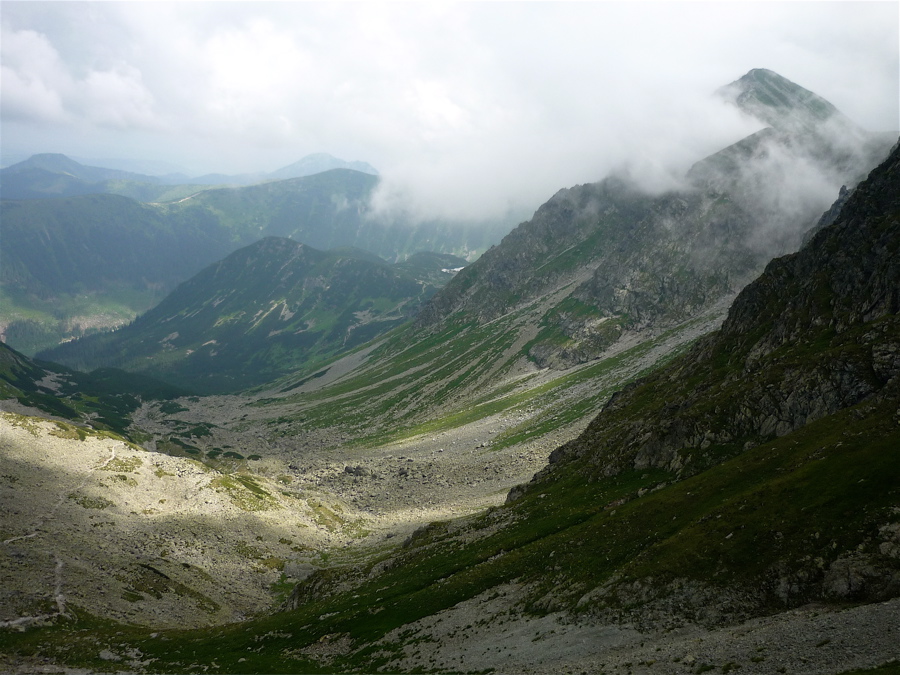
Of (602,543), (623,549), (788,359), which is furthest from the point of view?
(788,359)

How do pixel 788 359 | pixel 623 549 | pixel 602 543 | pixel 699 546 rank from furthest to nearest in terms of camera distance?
pixel 788 359, pixel 602 543, pixel 623 549, pixel 699 546

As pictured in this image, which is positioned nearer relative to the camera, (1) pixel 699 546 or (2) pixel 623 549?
(1) pixel 699 546

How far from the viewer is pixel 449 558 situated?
71.7 metres

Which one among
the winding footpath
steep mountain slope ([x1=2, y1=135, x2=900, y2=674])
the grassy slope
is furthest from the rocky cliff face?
the winding footpath

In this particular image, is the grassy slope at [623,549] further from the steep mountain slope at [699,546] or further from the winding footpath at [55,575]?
the winding footpath at [55,575]

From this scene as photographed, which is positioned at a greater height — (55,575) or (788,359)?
(788,359)

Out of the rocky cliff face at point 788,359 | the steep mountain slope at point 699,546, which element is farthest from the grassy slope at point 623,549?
the rocky cliff face at point 788,359

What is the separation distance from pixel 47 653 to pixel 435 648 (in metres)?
45.2

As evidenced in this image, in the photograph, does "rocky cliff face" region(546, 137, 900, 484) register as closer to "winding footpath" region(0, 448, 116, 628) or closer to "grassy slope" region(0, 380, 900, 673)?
"grassy slope" region(0, 380, 900, 673)

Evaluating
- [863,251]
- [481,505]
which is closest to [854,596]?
[863,251]

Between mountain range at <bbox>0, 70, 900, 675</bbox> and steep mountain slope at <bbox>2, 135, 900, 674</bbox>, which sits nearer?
steep mountain slope at <bbox>2, 135, 900, 674</bbox>

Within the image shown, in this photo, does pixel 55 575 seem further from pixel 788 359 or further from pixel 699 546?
pixel 788 359

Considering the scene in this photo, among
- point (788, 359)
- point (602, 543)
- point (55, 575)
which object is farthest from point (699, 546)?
point (55, 575)

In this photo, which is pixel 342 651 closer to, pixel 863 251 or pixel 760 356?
pixel 760 356
